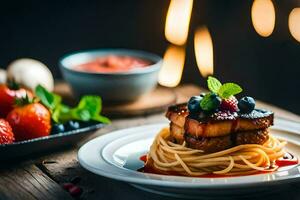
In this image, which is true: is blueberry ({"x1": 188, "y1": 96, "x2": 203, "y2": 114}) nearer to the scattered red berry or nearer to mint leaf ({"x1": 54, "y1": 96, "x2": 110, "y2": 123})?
the scattered red berry

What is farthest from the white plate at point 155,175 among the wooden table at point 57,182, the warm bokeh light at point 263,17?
the warm bokeh light at point 263,17

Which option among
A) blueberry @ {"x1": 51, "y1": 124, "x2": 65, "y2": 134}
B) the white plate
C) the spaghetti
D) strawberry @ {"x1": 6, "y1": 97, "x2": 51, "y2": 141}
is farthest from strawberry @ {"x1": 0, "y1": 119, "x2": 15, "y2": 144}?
the spaghetti

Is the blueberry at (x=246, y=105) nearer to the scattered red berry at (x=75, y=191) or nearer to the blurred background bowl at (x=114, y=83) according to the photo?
the scattered red berry at (x=75, y=191)

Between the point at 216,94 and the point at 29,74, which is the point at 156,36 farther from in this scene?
the point at 216,94

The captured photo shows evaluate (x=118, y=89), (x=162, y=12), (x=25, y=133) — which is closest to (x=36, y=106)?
(x=25, y=133)

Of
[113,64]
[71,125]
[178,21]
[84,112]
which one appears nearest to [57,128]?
[71,125]

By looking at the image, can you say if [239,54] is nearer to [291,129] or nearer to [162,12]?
[162,12]

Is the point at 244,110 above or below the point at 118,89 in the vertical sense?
above
